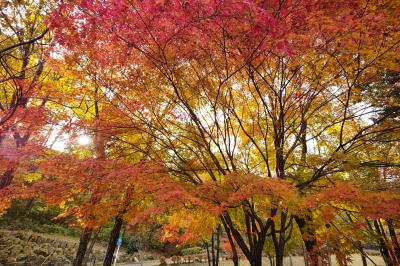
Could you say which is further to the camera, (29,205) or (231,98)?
(29,205)

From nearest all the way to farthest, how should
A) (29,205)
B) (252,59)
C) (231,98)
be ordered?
(252,59) → (231,98) → (29,205)

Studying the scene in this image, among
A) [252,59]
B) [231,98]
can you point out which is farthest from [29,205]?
[252,59]

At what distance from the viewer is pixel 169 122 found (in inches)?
292

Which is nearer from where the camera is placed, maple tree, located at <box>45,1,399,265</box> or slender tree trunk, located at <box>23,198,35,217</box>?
maple tree, located at <box>45,1,399,265</box>

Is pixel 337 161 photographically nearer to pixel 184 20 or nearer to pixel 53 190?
pixel 184 20

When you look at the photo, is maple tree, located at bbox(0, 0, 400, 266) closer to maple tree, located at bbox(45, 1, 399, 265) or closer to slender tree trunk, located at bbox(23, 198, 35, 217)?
maple tree, located at bbox(45, 1, 399, 265)

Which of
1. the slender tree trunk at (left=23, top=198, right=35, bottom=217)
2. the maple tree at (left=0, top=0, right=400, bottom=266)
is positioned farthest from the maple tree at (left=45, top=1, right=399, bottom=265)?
the slender tree trunk at (left=23, top=198, right=35, bottom=217)

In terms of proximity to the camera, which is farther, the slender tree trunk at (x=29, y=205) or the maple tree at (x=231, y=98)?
the slender tree trunk at (x=29, y=205)

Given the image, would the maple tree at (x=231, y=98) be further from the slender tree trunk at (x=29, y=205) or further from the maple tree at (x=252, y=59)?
the slender tree trunk at (x=29, y=205)

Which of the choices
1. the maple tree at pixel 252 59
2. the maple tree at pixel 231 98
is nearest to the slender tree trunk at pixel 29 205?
the maple tree at pixel 231 98

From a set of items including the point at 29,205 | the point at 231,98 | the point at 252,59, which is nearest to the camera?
the point at 252,59

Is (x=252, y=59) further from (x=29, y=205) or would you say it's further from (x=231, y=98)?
(x=29, y=205)

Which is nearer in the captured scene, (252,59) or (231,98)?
(252,59)

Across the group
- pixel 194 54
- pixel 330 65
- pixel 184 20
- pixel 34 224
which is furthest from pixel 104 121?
pixel 34 224
